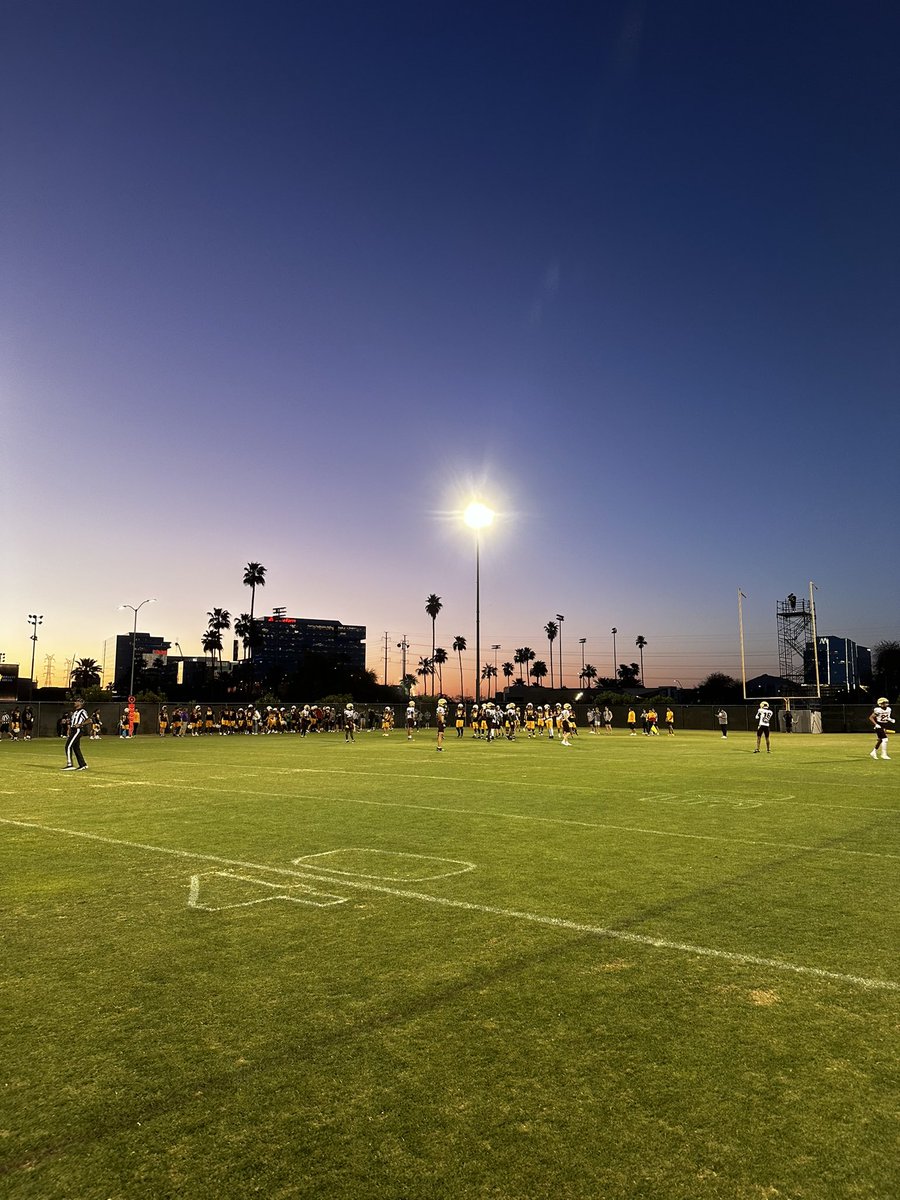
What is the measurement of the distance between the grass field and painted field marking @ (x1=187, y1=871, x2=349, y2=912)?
40 mm

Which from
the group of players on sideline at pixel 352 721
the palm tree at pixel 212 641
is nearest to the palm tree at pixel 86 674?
the palm tree at pixel 212 641

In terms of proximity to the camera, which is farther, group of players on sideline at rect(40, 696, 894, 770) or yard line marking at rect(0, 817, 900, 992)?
group of players on sideline at rect(40, 696, 894, 770)

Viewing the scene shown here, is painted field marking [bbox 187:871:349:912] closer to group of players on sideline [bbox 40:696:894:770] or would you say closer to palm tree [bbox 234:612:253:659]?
group of players on sideline [bbox 40:696:894:770]

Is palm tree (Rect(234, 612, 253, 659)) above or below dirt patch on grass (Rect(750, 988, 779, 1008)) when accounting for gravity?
above

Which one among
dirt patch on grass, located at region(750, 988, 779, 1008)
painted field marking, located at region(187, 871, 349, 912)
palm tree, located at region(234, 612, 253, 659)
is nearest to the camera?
dirt patch on grass, located at region(750, 988, 779, 1008)

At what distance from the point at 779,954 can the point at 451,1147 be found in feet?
11.3

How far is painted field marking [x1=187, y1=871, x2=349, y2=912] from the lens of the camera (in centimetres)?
718

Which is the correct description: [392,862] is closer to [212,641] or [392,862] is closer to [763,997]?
[763,997]

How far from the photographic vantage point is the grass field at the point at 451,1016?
10.8 feet

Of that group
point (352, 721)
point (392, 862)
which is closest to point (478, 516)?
point (352, 721)

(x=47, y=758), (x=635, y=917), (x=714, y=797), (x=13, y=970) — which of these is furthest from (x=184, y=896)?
(x=47, y=758)

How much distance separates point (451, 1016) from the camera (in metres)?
4.70

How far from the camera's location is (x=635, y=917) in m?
6.78

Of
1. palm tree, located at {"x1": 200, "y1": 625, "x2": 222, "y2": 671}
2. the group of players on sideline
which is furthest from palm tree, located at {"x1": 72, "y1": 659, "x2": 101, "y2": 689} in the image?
the group of players on sideline
